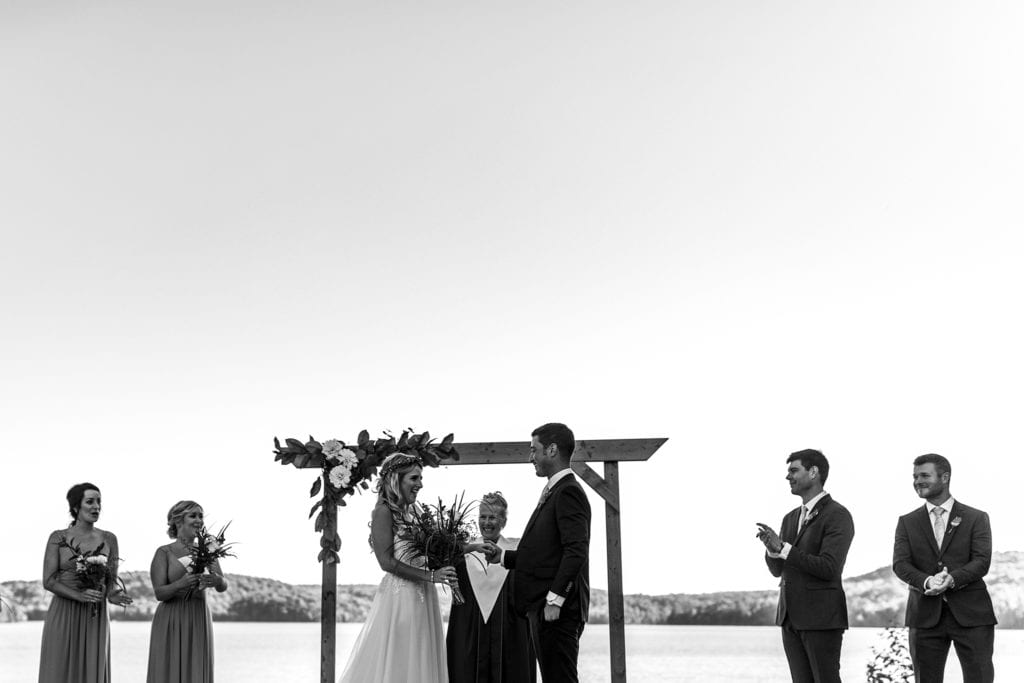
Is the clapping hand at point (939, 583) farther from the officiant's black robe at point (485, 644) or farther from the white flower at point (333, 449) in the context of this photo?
the white flower at point (333, 449)

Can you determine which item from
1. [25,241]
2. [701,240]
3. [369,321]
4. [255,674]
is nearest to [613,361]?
[701,240]

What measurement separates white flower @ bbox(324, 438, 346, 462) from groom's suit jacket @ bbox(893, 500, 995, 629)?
3478mm

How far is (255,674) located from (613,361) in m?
5.93

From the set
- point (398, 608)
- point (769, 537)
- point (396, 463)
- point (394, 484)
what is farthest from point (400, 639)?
point (769, 537)

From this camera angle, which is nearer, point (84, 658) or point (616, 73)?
point (84, 658)

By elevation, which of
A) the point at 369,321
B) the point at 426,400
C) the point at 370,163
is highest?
the point at 370,163

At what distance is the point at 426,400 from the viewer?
512 inches

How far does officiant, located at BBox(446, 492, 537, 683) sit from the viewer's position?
672 centimetres

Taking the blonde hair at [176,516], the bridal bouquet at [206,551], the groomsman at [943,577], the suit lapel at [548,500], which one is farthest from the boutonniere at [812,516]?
the blonde hair at [176,516]

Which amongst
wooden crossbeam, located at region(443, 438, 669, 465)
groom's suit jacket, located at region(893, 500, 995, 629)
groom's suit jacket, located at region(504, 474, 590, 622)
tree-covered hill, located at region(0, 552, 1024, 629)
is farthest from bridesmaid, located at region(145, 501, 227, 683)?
tree-covered hill, located at region(0, 552, 1024, 629)

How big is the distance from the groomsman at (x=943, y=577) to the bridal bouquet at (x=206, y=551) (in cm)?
397

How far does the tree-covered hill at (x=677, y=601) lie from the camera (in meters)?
11.5

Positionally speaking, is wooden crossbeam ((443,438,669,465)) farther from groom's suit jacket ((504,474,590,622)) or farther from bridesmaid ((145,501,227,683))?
groom's suit jacket ((504,474,590,622))

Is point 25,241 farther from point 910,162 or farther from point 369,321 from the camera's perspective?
point 910,162
